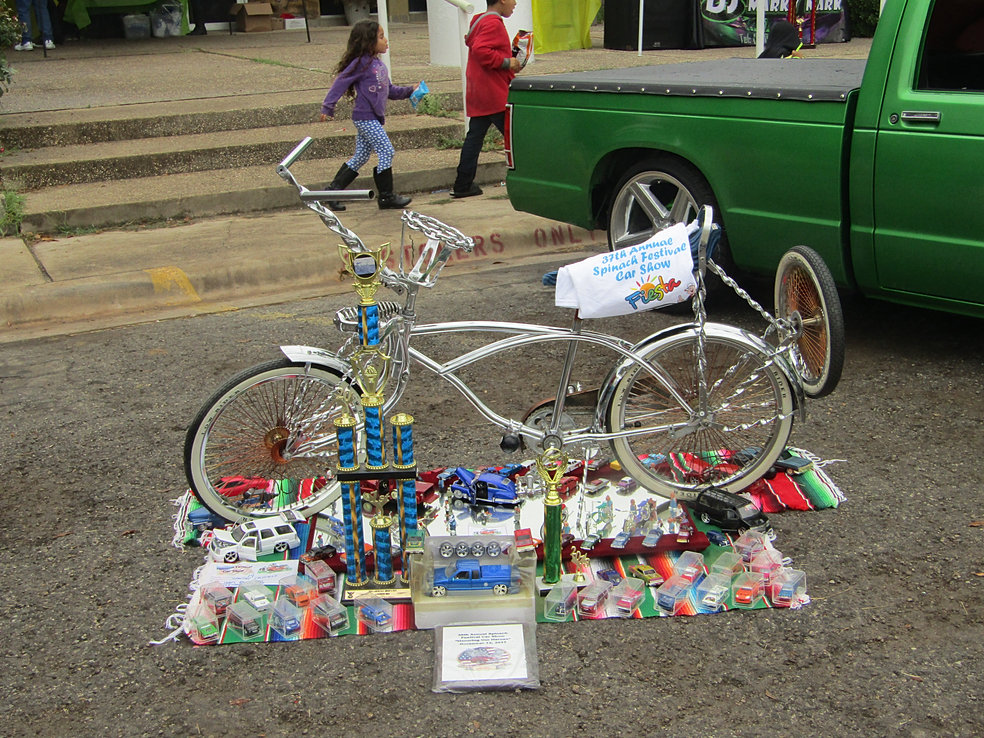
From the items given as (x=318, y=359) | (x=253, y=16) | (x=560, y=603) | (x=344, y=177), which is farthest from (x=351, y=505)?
(x=253, y=16)

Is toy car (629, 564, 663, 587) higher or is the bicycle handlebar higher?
the bicycle handlebar

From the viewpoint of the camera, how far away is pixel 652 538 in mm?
3605

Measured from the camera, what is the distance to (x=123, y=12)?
55.3 feet

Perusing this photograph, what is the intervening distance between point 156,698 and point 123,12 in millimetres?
16189

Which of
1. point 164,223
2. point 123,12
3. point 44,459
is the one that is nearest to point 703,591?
point 44,459

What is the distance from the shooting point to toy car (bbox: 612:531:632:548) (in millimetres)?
3592

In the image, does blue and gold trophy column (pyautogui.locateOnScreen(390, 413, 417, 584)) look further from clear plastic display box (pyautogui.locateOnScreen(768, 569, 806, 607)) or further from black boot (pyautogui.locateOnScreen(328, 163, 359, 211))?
black boot (pyautogui.locateOnScreen(328, 163, 359, 211))

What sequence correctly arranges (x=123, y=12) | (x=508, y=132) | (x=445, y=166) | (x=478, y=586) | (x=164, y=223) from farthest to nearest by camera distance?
(x=123, y=12) < (x=445, y=166) < (x=164, y=223) < (x=508, y=132) < (x=478, y=586)

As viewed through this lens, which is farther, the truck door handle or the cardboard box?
the cardboard box

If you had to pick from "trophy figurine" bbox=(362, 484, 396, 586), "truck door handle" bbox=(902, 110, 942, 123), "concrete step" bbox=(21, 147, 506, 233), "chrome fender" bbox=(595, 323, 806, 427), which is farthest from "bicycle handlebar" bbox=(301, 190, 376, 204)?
"concrete step" bbox=(21, 147, 506, 233)

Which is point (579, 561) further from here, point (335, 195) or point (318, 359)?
point (335, 195)

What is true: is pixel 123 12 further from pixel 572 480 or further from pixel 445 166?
pixel 572 480

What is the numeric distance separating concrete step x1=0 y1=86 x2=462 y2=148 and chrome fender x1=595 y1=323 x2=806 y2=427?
7.65 m

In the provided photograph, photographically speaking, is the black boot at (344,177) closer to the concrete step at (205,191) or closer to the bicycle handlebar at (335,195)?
the concrete step at (205,191)
